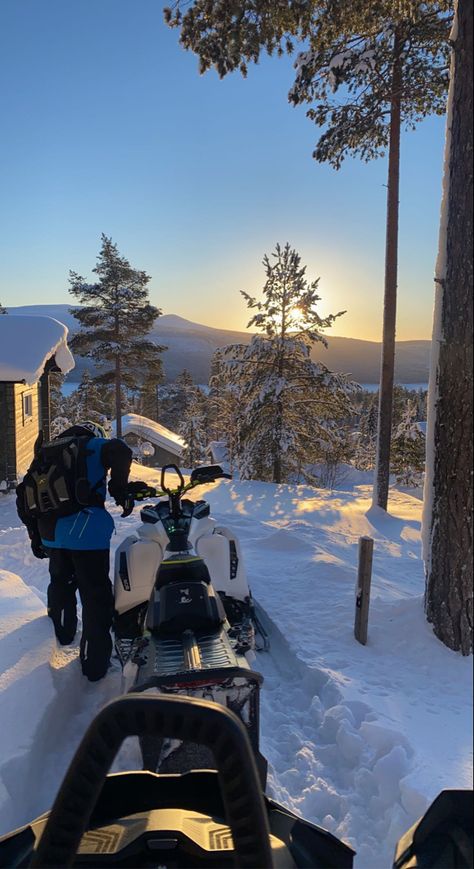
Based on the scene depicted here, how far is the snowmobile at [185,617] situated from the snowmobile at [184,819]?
0.43 metres

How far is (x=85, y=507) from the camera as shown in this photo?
11.2 ft

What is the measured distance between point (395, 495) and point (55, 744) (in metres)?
13.2

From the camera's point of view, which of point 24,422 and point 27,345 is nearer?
point 27,345

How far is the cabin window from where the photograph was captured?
46.4 feet

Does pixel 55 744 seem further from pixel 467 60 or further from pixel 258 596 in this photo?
pixel 467 60

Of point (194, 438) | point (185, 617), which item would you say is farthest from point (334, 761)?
point (194, 438)

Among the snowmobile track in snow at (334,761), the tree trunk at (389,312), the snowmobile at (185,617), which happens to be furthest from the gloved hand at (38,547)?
the tree trunk at (389,312)

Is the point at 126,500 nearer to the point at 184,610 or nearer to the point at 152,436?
the point at 184,610

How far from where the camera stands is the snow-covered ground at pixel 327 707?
1523 mm

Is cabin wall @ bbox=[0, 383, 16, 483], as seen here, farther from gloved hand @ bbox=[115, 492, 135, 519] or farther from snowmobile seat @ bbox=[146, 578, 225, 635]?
snowmobile seat @ bbox=[146, 578, 225, 635]

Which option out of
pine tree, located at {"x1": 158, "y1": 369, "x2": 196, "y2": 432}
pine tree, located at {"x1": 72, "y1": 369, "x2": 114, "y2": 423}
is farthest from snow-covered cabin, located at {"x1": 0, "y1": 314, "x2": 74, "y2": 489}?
pine tree, located at {"x1": 158, "y1": 369, "x2": 196, "y2": 432}

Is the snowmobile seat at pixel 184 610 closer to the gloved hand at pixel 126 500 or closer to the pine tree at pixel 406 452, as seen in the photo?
the gloved hand at pixel 126 500

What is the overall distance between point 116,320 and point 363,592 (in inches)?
964

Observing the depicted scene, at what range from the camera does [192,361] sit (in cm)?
13312
